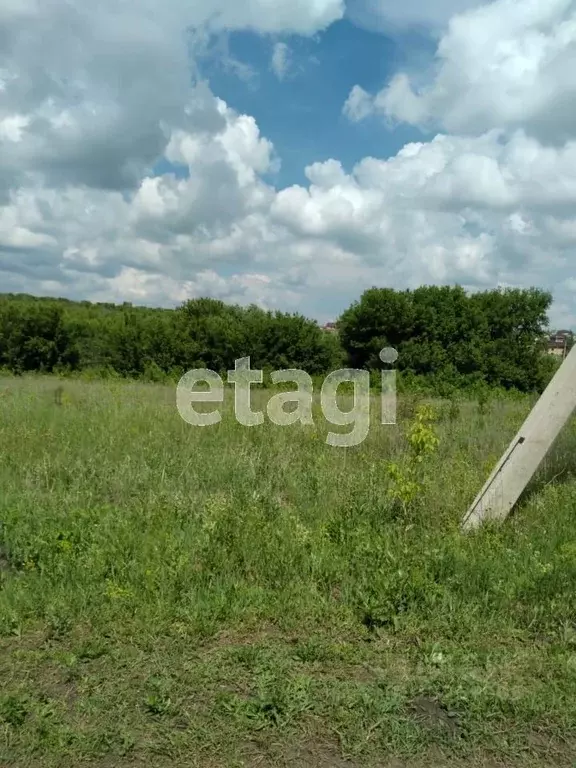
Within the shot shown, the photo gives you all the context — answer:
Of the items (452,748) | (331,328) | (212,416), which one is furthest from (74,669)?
(331,328)

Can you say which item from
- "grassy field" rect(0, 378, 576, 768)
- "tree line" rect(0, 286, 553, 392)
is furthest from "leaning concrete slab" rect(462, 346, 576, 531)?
"tree line" rect(0, 286, 553, 392)

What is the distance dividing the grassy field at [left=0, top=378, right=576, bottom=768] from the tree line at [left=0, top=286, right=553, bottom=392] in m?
13.4

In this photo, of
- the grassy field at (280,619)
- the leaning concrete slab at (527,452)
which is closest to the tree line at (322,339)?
the grassy field at (280,619)

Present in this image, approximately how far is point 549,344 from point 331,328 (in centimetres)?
712

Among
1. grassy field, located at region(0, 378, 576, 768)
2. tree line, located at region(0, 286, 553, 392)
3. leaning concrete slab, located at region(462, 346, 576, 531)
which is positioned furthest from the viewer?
tree line, located at region(0, 286, 553, 392)

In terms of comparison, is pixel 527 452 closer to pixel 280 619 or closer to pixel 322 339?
pixel 280 619

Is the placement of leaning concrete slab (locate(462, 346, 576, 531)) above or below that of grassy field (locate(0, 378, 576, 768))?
above

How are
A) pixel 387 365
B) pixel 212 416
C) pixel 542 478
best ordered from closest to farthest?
pixel 542 478, pixel 212 416, pixel 387 365

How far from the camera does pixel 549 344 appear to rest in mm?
19609

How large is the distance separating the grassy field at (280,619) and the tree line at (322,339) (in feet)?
43.8

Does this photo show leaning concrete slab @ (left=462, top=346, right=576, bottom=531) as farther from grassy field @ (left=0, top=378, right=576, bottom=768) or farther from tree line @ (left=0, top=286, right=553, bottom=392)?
tree line @ (left=0, top=286, right=553, bottom=392)

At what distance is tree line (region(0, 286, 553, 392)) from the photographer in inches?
746

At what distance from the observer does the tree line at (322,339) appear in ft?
62.1

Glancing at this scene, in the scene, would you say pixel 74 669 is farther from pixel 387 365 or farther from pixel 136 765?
pixel 387 365
